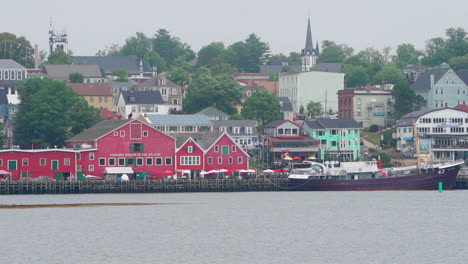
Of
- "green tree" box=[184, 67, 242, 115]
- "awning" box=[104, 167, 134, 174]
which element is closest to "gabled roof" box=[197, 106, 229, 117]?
"green tree" box=[184, 67, 242, 115]

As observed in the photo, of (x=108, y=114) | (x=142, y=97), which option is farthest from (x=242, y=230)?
(x=142, y=97)

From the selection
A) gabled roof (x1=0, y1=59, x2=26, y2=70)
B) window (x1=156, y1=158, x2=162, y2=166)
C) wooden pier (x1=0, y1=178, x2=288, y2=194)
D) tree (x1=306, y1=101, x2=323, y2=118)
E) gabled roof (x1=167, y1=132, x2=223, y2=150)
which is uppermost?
gabled roof (x1=0, y1=59, x2=26, y2=70)

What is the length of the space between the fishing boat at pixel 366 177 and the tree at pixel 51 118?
31184 mm

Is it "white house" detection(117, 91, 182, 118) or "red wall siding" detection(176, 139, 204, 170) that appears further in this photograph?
"white house" detection(117, 91, 182, 118)

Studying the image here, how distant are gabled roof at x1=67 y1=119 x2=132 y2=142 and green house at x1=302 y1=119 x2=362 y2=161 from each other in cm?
2953

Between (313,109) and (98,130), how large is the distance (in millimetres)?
53745

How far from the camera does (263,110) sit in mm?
157875

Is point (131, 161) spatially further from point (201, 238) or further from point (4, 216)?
point (201, 238)

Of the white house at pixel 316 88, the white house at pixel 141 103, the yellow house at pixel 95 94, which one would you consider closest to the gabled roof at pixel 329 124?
the white house at pixel 141 103

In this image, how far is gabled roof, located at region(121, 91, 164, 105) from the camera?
16788 cm

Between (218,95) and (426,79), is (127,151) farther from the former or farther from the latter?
(426,79)

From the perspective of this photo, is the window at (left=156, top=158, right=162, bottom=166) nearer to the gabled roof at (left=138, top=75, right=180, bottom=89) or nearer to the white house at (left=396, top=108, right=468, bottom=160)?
the white house at (left=396, top=108, right=468, bottom=160)

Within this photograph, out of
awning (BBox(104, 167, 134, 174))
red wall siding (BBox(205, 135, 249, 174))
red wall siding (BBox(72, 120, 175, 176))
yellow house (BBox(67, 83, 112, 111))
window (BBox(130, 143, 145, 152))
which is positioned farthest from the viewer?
yellow house (BBox(67, 83, 112, 111))

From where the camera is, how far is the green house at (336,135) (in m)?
148
